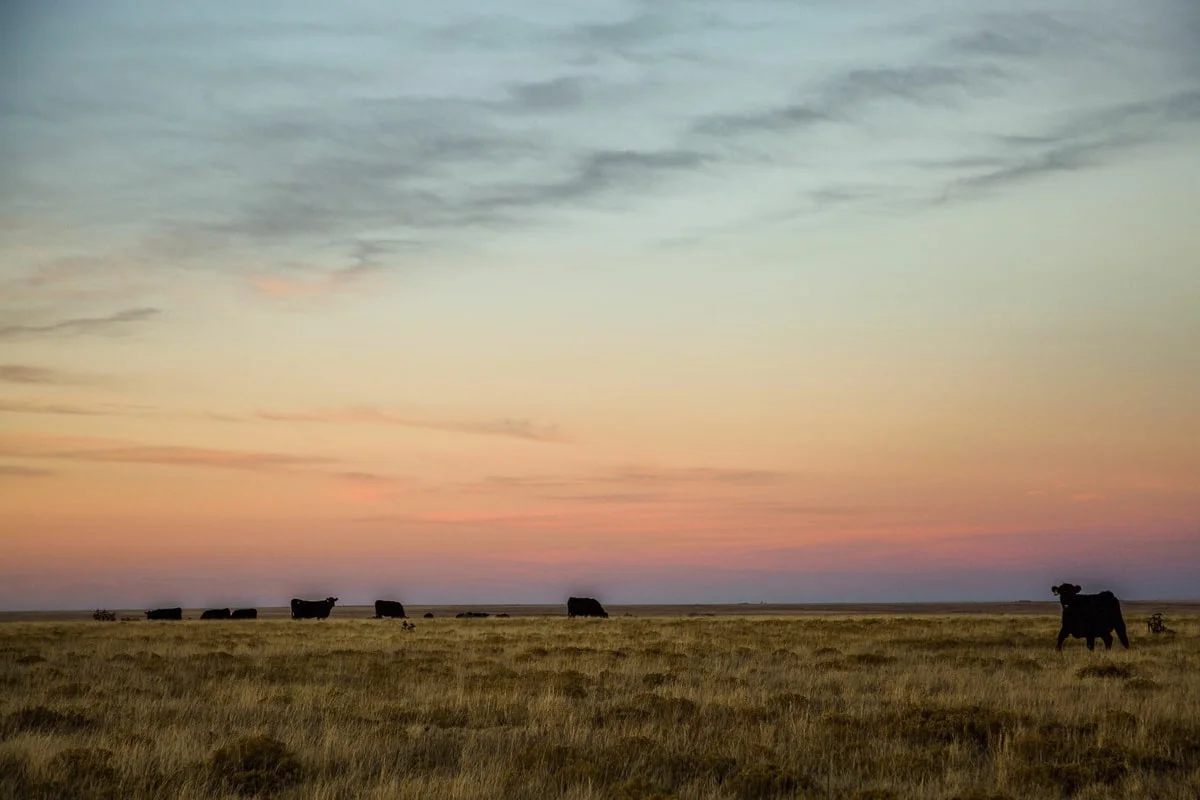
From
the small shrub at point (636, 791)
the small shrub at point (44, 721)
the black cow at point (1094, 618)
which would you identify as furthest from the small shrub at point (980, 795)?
the black cow at point (1094, 618)

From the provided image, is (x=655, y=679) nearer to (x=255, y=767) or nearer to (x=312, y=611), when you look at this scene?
(x=255, y=767)

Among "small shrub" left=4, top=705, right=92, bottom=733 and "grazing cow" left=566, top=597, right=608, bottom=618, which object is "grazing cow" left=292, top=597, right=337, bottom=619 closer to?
"grazing cow" left=566, top=597, right=608, bottom=618

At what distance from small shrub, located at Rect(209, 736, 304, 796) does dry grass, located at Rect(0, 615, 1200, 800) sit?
25 millimetres

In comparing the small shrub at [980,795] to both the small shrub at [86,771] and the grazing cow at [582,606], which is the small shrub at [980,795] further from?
the grazing cow at [582,606]

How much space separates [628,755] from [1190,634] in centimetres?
3152

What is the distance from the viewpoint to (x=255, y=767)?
35.7 ft

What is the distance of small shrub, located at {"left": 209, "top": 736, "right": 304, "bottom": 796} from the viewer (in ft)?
33.5

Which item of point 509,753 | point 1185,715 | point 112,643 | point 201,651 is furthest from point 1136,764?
point 112,643

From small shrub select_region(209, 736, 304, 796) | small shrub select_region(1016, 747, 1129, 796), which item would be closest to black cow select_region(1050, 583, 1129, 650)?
small shrub select_region(1016, 747, 1129, 796)

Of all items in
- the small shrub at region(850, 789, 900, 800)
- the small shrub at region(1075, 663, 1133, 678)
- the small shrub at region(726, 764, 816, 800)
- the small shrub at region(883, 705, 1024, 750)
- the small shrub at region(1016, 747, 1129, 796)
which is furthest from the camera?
the small shrub at region(1075, 663, 1133, 678)

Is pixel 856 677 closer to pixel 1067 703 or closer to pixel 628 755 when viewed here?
pixel 1067 703

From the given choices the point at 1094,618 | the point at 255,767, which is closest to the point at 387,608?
the point at 1094,618

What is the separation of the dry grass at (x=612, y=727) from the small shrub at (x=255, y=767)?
25 millimetres

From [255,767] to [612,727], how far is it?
5.02 metres
